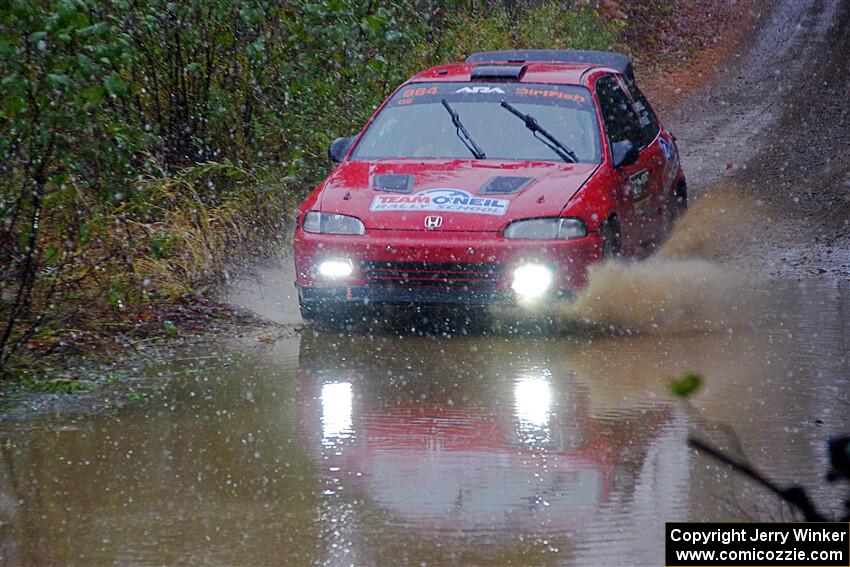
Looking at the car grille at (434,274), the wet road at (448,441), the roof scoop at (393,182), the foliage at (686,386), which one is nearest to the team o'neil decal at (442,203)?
the roof scoop at (393,182)

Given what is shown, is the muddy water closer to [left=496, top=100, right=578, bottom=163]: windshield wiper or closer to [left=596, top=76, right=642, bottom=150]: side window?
[left=496, top=100, right=578, bottom=163]: windshield wiper

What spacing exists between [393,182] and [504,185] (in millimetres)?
738

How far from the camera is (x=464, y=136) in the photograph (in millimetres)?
9258

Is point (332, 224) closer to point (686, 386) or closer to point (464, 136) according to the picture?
point (464, 136)

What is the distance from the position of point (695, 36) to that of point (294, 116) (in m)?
20.1

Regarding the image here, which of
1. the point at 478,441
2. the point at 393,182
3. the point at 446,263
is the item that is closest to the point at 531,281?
the point at 446,263

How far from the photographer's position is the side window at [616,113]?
31.2 ft

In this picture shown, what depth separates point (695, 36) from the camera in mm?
30734

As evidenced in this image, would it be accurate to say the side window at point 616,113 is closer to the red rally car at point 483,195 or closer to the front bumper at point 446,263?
the red rally car at point 483,195

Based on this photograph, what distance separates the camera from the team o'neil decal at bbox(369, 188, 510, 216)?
26.8 ft

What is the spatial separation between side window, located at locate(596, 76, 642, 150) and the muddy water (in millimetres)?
1893

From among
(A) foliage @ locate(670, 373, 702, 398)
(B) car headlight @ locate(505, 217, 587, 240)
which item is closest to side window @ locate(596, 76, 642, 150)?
(B) car headlight @ locate(505, 217, 587, 240)

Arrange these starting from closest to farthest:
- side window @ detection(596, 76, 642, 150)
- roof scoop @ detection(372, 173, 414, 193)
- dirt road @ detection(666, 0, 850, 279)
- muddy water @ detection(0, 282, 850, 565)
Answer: muddy water @ detection(0, 282, 850, 565) → roof scoop @ detection(372, 173, 414, 193) → side window @ detection(596, 76, 642, 150) → dirt road @ detection(666, 0, 850, 279)

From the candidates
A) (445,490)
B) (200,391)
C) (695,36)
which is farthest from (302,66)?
(695,36)
